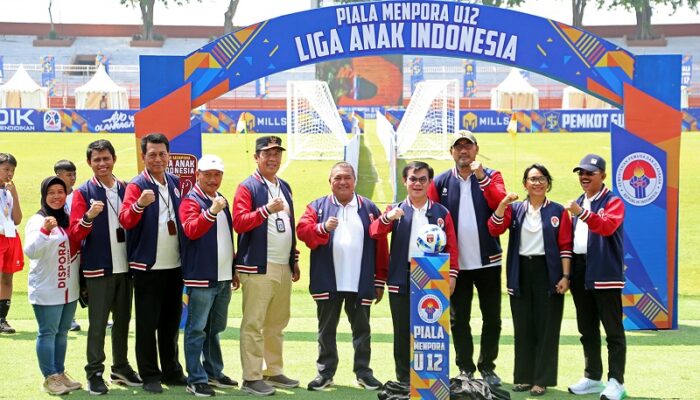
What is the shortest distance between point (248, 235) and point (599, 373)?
2929mm

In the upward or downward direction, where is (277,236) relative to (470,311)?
upward

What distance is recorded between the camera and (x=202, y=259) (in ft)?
25.5

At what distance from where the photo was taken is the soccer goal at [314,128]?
2931 cm

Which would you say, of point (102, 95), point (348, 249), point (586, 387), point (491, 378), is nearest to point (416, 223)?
point (348, 249)

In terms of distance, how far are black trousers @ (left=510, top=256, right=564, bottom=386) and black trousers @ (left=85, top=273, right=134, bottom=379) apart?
9.94 feet

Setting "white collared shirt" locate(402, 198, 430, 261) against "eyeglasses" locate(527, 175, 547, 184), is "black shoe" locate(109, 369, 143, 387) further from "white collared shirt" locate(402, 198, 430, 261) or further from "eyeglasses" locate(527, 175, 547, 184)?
"eyeglasses" locate(527, 175, 547, 184)

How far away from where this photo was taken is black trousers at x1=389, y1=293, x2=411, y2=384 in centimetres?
784

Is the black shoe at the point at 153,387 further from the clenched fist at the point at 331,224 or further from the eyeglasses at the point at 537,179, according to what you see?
the eyeglasses at the point at 537,179

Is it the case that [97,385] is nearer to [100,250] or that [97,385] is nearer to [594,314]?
[100,250]

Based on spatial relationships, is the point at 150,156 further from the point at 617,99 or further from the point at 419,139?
the point at 419,139

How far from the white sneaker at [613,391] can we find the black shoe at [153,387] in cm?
333

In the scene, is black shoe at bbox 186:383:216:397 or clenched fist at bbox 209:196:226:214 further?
black shoe at bbox 186:383:216:397

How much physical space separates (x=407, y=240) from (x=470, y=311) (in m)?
0.85

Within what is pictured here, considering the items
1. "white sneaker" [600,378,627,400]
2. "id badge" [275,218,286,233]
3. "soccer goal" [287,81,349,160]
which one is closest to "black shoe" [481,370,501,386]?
"white sneaker" [600,378,627,400]
